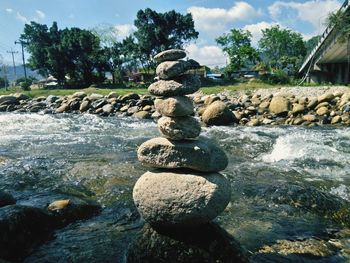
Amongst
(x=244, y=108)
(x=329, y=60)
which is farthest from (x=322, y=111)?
(x=329, y=60)

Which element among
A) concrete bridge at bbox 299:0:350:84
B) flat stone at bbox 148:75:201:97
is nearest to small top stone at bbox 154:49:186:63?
flat stone at bbox 148:75:201:97

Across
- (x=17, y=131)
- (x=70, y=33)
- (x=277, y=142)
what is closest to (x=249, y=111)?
(x=277, y=142)

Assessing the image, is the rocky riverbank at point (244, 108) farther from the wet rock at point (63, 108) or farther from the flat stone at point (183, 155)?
the flat stone at point (183, 155)

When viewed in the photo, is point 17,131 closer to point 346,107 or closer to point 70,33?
point 346,107

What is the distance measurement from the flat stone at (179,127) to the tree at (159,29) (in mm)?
55634

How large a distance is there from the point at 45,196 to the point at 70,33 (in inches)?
2363

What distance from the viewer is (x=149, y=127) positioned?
2300 cm

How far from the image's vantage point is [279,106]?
994 inches

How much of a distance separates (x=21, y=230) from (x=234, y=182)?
5714 mm

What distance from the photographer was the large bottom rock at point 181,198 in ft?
19.1

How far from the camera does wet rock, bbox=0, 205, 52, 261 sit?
21.3ft

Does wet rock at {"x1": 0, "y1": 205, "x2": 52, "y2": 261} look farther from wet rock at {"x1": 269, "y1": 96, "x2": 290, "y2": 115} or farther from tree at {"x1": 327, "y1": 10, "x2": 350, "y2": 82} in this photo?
tree at {"x1": 327, "y1": 10, "x2": 350, "y2": 82}

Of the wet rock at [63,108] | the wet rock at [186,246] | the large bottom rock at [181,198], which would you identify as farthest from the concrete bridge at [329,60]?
the wet rock at [186,246]

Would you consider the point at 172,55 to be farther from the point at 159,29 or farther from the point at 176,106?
the point at 159,29
